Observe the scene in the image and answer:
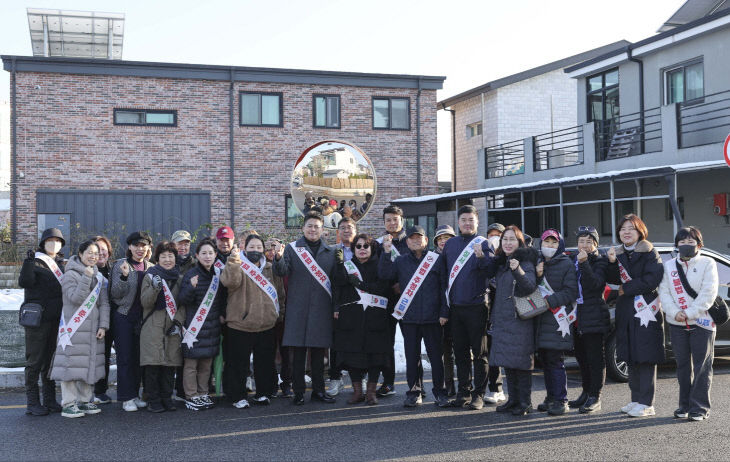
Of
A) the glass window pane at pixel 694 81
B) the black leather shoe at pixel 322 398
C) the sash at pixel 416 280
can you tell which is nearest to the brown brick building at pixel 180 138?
the glass window pane at pixel 694 81

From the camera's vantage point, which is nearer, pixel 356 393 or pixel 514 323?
pixel 514 323

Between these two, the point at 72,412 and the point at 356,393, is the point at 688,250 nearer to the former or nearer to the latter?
the point at 356,393

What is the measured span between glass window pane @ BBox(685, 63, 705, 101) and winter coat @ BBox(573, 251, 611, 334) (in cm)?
1289

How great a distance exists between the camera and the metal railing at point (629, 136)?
19281 mm

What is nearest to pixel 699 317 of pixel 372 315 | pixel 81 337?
pixel 372 315

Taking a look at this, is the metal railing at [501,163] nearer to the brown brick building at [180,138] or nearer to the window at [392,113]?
the brown brick building at [180,138]

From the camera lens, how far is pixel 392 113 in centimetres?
2538

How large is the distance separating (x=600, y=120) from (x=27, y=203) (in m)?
17.3

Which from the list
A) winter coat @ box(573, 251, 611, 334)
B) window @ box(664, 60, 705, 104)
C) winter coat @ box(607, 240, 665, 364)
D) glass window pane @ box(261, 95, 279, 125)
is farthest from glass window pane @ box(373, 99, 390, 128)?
winter coat @ box(607, 240, 665, 364)

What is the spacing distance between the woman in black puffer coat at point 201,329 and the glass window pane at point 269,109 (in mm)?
17015

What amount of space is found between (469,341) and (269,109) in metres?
18.0

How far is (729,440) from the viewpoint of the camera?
238 inches

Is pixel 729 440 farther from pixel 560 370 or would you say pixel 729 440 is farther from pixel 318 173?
pixel 318 173

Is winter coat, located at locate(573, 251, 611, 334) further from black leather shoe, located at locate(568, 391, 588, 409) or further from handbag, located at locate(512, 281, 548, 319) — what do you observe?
black leather shoe, located at locate(568, 391, 588, 409)
